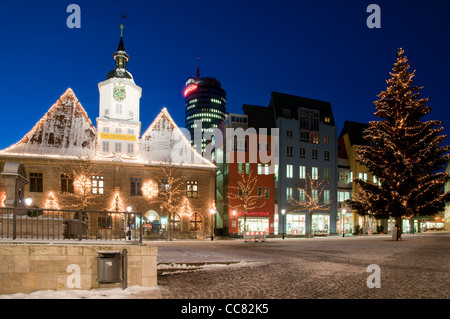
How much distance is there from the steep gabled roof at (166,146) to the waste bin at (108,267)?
3630 cm

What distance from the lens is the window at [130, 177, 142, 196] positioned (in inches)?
1772

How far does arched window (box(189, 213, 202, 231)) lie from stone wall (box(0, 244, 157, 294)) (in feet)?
121

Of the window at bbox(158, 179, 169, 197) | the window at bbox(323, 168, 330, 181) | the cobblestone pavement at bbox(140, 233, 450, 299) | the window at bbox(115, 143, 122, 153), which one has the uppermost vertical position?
the window at bbox(115, 143, 122, 153)

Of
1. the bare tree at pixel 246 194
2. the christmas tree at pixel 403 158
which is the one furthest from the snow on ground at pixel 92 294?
the bare tree at pixel 246 194

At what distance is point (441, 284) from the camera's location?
34.0 ft

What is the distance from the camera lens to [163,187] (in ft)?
150

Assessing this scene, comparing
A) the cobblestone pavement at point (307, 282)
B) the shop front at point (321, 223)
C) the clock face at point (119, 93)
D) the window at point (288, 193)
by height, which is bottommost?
the shop front at point (321, 223)

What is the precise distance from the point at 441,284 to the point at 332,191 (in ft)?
160

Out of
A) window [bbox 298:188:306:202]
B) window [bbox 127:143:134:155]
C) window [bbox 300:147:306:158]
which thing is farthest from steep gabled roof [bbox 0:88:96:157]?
window [bbox 300:147:306:158]

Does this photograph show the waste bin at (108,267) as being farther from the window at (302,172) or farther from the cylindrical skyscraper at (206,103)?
the cylindrical skyscraper at (206,103)

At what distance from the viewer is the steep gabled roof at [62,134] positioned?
138 feet

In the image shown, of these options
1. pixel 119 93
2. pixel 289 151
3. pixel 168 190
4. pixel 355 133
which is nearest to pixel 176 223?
pixel 168 190

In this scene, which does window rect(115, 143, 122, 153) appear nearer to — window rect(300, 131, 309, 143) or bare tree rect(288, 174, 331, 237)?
bare tree rect(288, 174, 331, 237)
